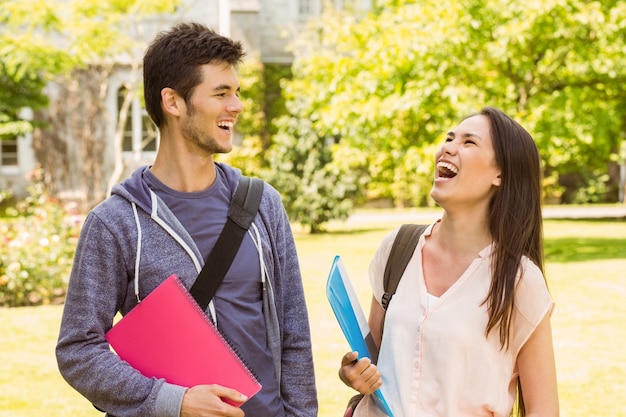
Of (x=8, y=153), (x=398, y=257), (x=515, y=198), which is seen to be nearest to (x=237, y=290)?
(x=398, y=257)

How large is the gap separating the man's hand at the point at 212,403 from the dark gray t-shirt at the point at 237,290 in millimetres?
210

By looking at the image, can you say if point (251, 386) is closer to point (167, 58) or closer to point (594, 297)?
point (167, 58)

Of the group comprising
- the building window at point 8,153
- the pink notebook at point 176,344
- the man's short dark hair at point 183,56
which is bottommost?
the building window at point 8,153

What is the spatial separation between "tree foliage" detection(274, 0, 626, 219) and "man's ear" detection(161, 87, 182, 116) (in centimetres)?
1121

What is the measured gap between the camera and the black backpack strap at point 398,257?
2645 mm

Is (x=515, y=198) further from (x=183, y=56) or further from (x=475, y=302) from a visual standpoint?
(x=183, y=56)

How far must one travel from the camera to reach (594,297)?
416 inches

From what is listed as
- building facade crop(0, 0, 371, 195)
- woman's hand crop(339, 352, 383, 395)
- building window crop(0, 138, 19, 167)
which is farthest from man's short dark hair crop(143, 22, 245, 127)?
building window crop(0, 138, 19, 167)

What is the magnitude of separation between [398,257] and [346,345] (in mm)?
5399

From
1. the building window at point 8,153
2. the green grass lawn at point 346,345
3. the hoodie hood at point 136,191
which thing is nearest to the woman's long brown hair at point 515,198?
the hoodie hood at point 136,191

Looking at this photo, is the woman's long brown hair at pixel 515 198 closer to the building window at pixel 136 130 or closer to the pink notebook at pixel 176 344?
the pink notebook at pixel 176 344

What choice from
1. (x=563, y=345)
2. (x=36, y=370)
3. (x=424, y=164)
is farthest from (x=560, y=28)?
(x=36, y=370)

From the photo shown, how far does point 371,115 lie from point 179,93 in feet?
39.2

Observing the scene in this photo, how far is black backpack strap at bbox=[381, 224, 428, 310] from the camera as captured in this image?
264cm
